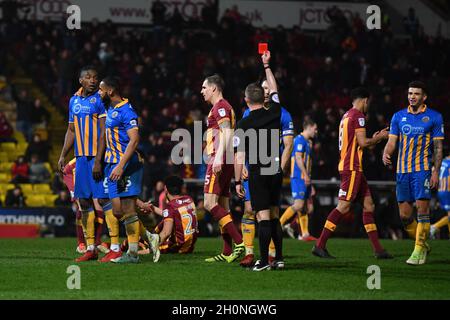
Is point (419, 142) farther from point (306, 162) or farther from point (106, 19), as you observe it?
point (106, 19)

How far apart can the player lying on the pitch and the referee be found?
2.99 meters

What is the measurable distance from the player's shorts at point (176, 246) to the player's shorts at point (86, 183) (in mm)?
1788

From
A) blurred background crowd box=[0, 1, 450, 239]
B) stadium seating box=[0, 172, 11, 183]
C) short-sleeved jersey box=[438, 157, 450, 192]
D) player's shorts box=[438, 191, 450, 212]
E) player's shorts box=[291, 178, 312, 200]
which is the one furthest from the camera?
blurred background crowd box=[0, 1, 450, 239]

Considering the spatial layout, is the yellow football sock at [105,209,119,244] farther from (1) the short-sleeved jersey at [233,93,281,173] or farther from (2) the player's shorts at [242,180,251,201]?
(1) the short-sleeved jersey at [233,93,281,173]

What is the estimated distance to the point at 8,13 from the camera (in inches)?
1073

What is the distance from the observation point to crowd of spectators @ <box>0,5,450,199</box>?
987 inches

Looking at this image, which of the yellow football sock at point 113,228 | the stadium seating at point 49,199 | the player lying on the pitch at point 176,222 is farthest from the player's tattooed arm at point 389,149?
the stadium seating at point 49,199

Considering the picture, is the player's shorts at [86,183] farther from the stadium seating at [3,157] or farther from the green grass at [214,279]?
the stadium seating at [3,157]

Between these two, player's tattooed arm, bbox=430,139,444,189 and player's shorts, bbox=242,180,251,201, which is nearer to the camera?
player's tattooed arm, bbox=430,139,444,189

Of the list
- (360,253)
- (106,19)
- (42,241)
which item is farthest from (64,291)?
(106,19)

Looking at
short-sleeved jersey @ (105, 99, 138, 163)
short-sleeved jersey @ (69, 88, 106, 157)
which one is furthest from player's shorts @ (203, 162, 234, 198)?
short-sleeved jersey @ (69, 88, 106, 157)

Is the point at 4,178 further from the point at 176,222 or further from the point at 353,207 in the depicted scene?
the point at 176,222

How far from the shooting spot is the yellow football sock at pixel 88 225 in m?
12.6

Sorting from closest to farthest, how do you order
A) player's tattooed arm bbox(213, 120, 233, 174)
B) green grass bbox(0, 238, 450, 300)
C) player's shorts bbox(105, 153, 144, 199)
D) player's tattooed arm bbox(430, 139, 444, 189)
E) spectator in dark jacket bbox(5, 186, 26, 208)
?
green grass bbox(0, 238, 450, 300) < player's tattooed arm bbox(213, 120, 233, 174) < player's shorts bbox(105, 153, 144, 199) < player's tattooed arm bbox(430, 139, 444, 189) < spectator in dark jacket bbox(5, 186, 26, 208)
